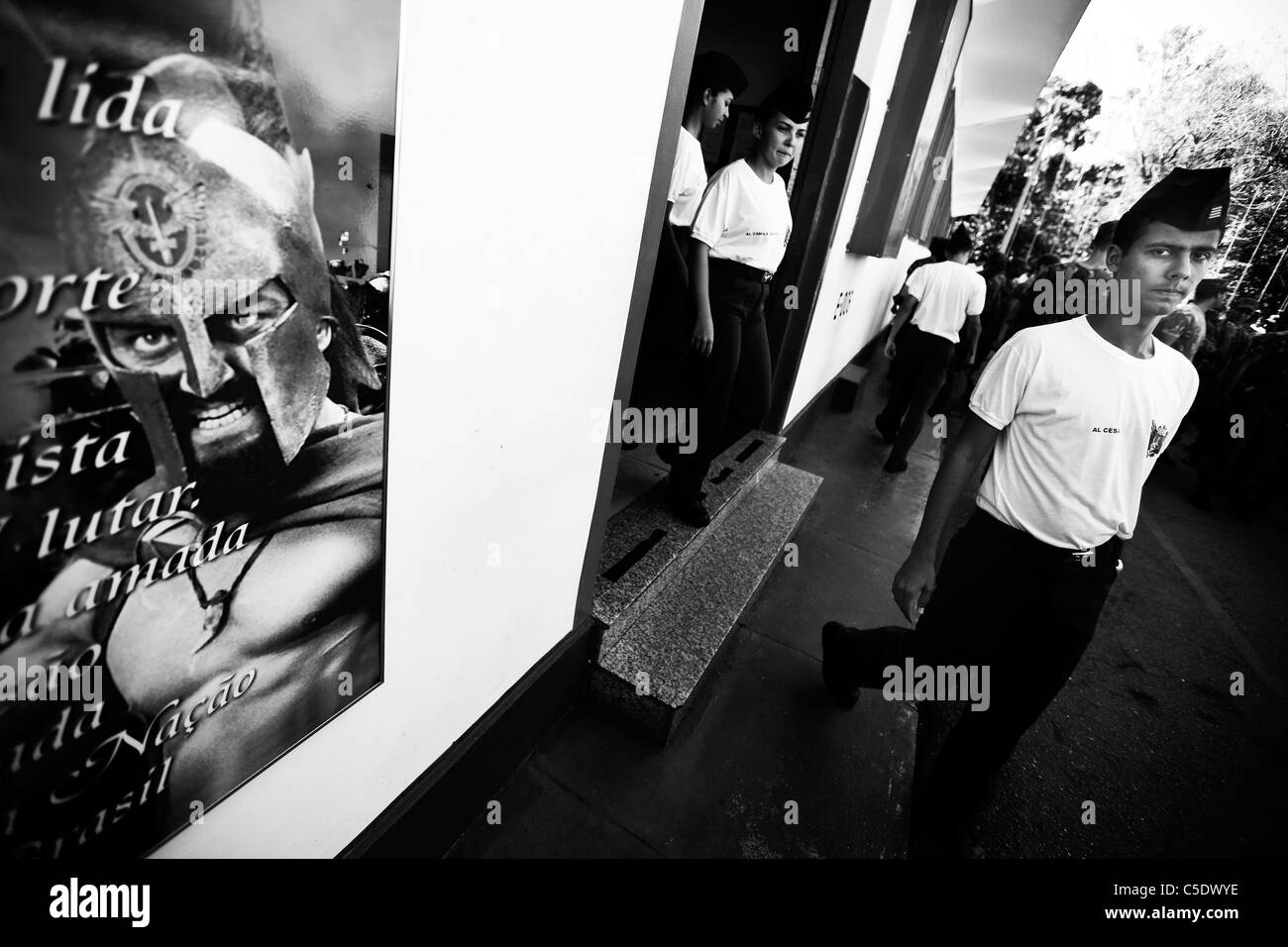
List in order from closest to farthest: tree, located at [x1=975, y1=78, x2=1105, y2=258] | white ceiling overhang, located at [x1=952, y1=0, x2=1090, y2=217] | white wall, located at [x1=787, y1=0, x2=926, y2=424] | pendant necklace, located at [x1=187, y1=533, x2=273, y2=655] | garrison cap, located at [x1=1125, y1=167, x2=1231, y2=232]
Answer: pendant necklace, located at [x1=187, y1=533, x2=273, y2=655] → garrison cap, located at [x1=1125, y1=167, x2=1231, y2=232] → white wall, located at [x1=787, y1=0, x2=926, y2=424] → white ceiling overhang, located at [x1=952, y1=0, x2=1090, y2=217] → tree, located at [x1=975, y1=78, x2=1105, y2=258]

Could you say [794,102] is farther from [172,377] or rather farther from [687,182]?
[172,377]

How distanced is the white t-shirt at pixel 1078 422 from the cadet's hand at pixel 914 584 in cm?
29

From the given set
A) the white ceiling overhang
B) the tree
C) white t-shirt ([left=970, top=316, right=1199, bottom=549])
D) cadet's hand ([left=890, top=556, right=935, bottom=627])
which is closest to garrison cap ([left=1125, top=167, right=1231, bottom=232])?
white t-shirt ([left=970, top=316, right=1199, bottom=549])

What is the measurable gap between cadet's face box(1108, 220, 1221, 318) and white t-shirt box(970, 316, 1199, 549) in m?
0.15

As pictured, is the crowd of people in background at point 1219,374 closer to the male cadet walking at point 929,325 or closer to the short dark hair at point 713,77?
the male cadet walking at point 929,325

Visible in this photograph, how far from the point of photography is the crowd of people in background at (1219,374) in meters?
5.50

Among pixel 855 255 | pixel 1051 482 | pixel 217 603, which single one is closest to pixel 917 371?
pixel 855 255

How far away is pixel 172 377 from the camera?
68cm

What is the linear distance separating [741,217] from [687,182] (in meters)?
0.30

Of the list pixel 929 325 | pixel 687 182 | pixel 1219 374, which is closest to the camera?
pixel 687 182

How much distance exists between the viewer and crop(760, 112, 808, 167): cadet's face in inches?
106

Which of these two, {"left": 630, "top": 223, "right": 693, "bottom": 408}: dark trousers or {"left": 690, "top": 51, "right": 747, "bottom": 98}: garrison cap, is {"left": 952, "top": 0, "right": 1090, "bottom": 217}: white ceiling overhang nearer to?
{"left": 690, "top": 51, "right": 747, "bottom": 98}: garrison cap

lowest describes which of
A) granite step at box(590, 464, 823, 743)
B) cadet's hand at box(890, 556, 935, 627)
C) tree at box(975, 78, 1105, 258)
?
granite step at box(590, 464, 823, 743)
